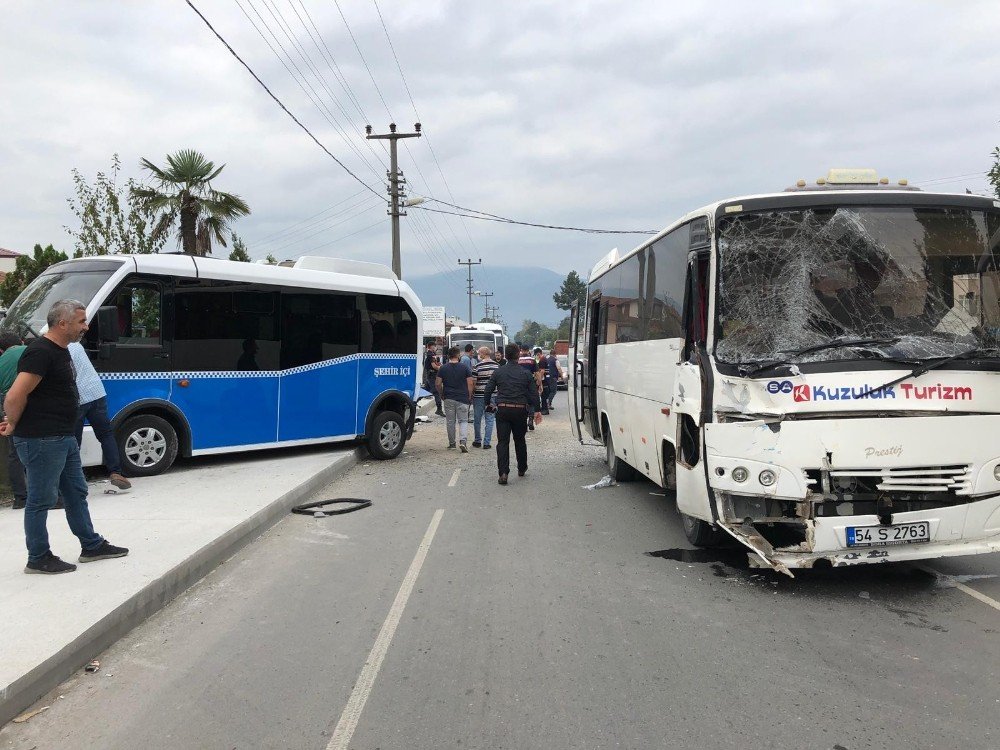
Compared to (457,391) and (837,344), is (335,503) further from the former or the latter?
(837,344)

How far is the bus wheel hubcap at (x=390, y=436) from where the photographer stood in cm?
1315

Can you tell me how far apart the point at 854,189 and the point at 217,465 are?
9150 mm

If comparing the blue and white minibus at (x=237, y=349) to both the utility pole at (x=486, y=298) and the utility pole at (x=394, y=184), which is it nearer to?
the utility pole at (x=394, y=184)

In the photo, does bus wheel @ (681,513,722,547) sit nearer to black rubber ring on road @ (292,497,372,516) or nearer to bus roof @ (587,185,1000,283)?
bus roof @ (587,185,1000,283)

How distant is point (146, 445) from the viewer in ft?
33.1

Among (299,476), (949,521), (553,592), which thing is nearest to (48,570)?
(553,592)

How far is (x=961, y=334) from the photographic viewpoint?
18.4 ft

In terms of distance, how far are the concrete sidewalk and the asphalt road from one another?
16 centimetres

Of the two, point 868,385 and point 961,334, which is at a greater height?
point 961,334

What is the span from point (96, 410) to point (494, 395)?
6713mm

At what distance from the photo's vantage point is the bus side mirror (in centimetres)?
943

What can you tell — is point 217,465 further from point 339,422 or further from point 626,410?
point 626,410

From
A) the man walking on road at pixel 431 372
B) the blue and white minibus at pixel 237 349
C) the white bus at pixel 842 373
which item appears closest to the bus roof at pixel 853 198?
the white bus at pixel 842 373

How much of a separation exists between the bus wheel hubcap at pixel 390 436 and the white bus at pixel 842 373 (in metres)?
7.51
